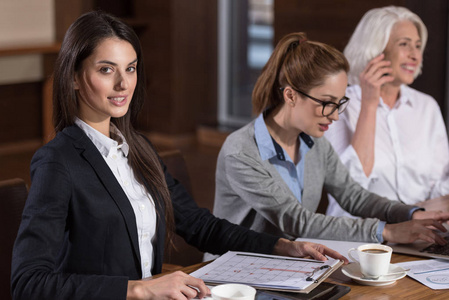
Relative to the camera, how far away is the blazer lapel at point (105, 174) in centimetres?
162

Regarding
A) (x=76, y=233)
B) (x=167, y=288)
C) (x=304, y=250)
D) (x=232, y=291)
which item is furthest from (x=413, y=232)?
(x=76, y=233)

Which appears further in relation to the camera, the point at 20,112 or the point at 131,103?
the point at 20,112

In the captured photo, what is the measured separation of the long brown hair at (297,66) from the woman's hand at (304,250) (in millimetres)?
556

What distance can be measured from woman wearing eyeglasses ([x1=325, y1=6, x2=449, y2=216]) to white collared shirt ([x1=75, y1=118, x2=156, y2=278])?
1081 millimetres

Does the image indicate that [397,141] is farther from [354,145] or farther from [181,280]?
[181,280]

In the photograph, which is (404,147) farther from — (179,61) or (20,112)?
(20,112)

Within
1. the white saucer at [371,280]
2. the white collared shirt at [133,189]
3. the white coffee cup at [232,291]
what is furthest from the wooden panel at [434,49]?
the white coffee cup at [232,291]

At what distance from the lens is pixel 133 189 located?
176 centimetres

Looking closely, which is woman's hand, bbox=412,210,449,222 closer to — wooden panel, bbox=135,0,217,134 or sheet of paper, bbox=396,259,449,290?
sheet of paper, bbox=396,259,449,290

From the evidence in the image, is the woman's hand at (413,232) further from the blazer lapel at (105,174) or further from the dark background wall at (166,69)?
the dark background wall at (166,69)

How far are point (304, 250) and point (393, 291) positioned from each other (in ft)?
0.85

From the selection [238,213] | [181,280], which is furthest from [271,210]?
[181,280]

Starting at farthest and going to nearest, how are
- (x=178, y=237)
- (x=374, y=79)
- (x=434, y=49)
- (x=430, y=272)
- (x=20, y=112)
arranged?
(x=20, y=112), (x=434, y=49), (x=374, y=79), (x=178, y=237), (x=430, y=272)

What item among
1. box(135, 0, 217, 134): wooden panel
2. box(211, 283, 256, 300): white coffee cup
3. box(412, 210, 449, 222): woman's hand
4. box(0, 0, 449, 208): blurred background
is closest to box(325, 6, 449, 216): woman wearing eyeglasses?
box(412, 210, 449, 222): woman's hand
